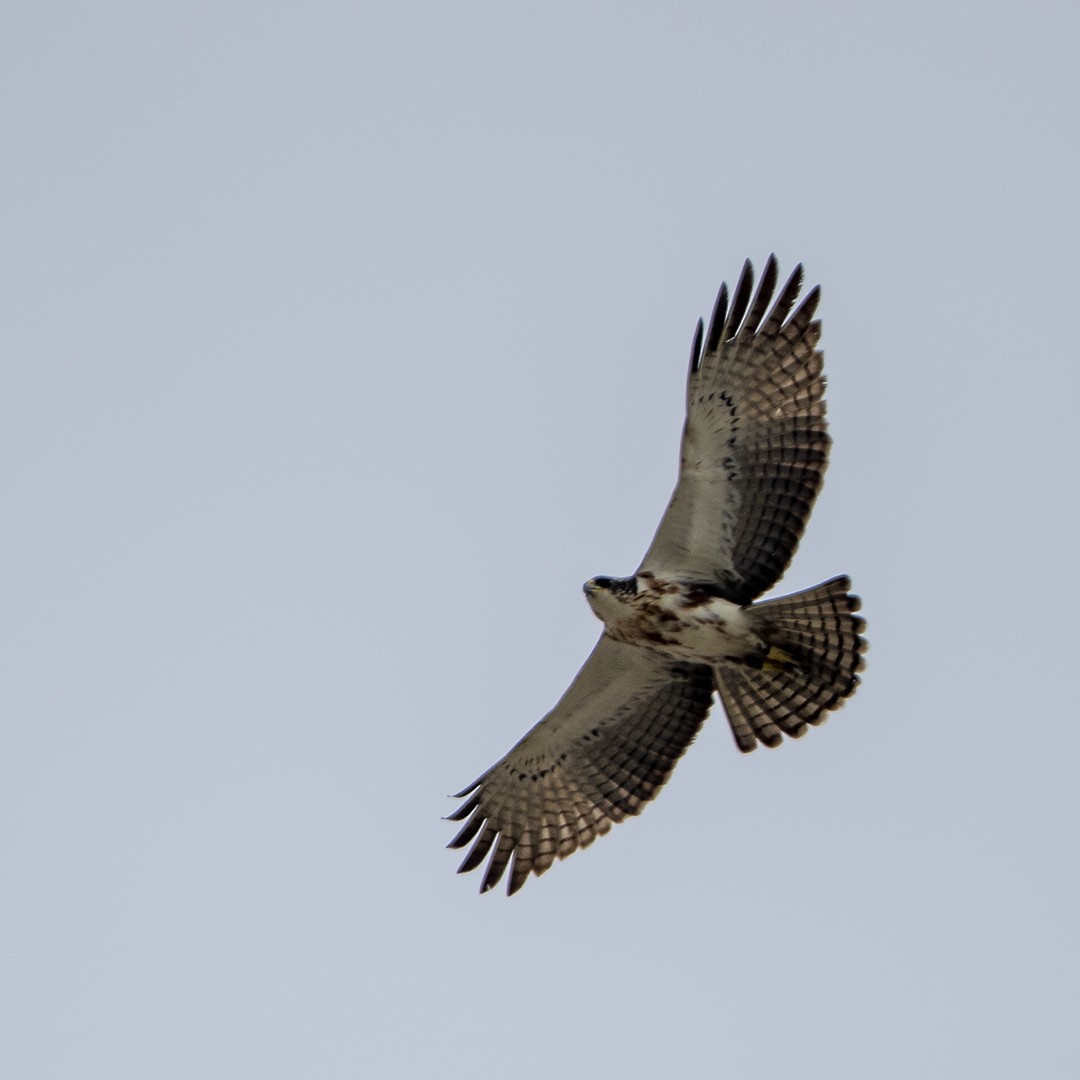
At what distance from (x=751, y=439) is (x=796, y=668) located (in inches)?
65.3

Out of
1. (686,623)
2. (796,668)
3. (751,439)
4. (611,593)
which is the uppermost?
(751,439)

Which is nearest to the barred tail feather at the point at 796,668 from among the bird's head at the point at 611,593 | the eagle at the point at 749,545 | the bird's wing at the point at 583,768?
the eagle at the point at 749,545

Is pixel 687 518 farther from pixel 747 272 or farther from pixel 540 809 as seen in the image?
pixel 540 809

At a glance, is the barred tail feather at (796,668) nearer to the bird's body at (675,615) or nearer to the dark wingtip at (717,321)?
the bird's body at (675,615)

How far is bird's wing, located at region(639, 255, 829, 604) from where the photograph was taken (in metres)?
13.8

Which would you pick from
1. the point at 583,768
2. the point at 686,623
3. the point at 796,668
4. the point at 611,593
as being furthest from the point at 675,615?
the point at 583,768

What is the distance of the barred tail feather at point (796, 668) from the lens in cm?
1380

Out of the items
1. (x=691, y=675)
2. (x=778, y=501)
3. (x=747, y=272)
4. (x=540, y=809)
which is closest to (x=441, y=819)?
(x=540, y=809)

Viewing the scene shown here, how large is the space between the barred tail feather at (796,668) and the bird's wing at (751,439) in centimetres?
32

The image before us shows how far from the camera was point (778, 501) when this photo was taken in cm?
1382

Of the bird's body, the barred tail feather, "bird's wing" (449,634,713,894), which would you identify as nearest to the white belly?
the bird's body

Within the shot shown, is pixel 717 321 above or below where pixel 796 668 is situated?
above

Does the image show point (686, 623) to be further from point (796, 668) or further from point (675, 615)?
point (796, 668)

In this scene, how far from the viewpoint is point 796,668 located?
14.1 meters
